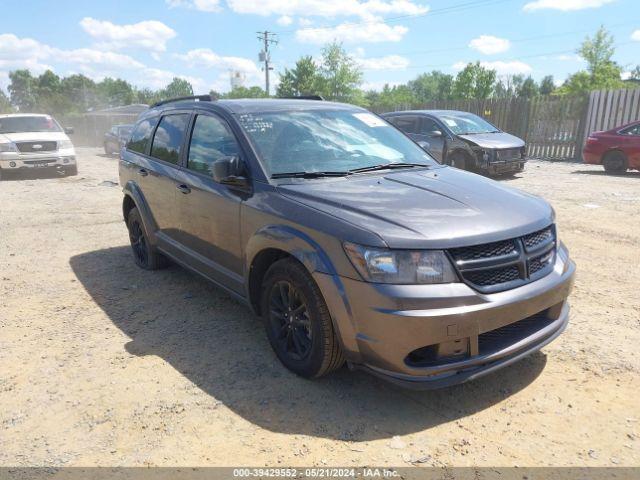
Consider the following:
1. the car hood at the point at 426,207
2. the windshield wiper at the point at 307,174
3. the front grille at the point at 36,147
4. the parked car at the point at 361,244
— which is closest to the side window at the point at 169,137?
the parked car at the point at 361,244

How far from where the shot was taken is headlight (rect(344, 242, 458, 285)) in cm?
257

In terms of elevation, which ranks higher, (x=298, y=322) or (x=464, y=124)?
(x=464, y=124)

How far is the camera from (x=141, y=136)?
546 centimetres

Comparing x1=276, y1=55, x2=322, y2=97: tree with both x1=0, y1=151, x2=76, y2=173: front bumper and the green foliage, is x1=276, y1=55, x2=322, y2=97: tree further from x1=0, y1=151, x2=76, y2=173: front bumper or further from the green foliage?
x1=0, y1=151, x2=76, y2=173: front bumper

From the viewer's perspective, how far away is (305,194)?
10.3 ft

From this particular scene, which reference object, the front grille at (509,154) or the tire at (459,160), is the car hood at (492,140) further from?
the tire at (459,160)

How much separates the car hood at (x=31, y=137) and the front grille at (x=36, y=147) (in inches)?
3.9

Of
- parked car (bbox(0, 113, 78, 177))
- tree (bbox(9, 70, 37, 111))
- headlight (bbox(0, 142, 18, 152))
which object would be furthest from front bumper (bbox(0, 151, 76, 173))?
tree (bbox(9, 70, 37, 111))

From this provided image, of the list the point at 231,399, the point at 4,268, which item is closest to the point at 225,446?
the point at 231,399

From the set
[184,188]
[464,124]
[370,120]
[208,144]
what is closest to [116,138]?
[464,124]

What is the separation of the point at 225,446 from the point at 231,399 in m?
0.44

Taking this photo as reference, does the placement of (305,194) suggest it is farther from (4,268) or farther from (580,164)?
(580,164)

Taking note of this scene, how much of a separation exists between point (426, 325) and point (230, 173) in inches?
67.6

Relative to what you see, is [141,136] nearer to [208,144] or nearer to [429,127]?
[208,144]
